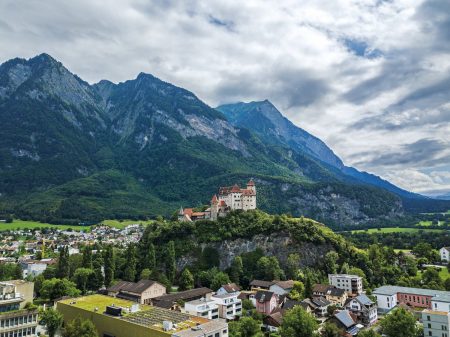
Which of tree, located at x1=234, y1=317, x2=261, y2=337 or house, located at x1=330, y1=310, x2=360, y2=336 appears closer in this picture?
tree, located at x1=234, y1=317, x2=261, y2=337

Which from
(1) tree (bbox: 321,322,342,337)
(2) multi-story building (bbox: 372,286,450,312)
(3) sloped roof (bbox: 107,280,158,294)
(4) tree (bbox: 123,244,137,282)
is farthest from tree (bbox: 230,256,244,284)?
(1) tree (bbox: 321,322,342,337)

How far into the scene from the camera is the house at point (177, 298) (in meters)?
79.4

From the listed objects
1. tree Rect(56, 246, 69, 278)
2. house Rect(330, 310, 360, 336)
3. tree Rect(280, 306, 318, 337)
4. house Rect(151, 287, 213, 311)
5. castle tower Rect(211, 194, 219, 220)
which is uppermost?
castle tower Rect(211, 194, 219, 220)

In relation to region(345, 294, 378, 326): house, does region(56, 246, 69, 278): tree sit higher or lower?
higher

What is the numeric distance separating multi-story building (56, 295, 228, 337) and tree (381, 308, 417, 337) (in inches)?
1211

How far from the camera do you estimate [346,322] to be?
7619cm

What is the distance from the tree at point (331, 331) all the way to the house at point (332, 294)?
19461mm

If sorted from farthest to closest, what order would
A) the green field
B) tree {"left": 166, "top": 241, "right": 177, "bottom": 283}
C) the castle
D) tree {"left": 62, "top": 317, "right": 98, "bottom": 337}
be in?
the castle
the green field
tree {"left": 166, "top": 241, "right": 177, "bottom": 283}
tree {"left": 62, "top": 317, "right": 98, "bottom": 337}

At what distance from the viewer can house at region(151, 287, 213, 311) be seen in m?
79.4

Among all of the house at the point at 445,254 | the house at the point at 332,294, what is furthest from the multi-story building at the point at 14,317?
the house at the point at 445,254

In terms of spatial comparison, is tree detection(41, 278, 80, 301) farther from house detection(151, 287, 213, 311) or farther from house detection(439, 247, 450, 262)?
house detection(439, 247, 450, 262)

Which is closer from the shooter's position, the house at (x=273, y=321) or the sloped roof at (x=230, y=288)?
the house at (x=273, y=321)

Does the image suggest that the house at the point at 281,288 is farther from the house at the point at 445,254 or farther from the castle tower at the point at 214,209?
the house at the point at 445,254

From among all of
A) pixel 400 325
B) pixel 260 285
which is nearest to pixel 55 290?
pixel 260 285
